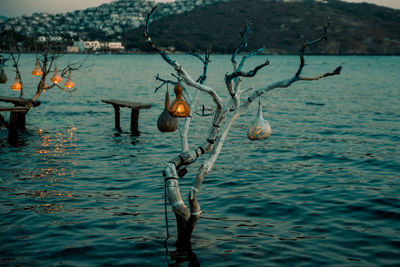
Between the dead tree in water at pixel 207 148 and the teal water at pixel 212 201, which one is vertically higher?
the dead tree in water at pixel 207 148

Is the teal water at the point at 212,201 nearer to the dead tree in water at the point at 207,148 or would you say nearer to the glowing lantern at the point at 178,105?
the dead tree in water at the point at 207,148

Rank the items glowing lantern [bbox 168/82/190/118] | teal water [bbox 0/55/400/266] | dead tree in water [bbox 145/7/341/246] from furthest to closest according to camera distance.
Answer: teal water [bbox 0/55/400/266]
glowing lantern [bbox 168/82/190/118]
dead tree in water [bbox 145/7/341/246]

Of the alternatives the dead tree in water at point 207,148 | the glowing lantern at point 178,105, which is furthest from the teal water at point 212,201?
the glowing lantern at point 178,105

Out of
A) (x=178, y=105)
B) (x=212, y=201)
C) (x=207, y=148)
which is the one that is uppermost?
(x=178, y=105)

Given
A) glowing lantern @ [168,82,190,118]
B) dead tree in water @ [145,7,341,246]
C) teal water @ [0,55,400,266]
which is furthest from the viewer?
teal water @ [0,55,400,266]

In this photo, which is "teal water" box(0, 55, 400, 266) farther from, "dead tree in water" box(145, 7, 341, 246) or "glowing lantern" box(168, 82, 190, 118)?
"glowing lantern" box(168, 82, 190, 118)

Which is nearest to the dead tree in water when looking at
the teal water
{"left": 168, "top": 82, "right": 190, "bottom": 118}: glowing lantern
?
{"left": 168, "top": 82, "right": 190, "bottom": 118}: glowing lantern

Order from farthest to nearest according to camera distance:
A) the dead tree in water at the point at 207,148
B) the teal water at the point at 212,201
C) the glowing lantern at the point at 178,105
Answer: the teal water at the point at 212,201, the glowing lantern at the point at 178,105, the dead tree in water at the point at 207,148

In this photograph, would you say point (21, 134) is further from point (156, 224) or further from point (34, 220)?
point (156, 224)

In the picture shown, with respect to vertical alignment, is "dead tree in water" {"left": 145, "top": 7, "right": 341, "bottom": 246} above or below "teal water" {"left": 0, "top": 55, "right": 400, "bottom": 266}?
above

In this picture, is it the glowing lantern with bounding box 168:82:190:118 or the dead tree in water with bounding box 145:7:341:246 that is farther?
the glowing lantern with bounding box 168:82:190:118

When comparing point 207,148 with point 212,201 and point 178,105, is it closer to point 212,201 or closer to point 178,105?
→ point 178,105

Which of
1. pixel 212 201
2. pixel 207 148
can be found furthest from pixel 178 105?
pixel 212 201

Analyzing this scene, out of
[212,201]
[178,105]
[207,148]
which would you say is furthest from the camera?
[212,201]
